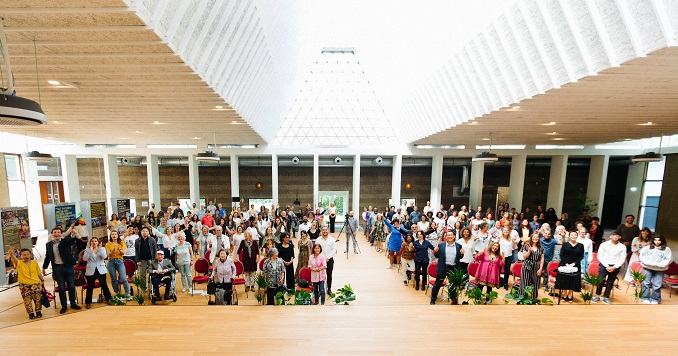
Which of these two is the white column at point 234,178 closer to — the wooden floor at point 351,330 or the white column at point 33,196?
the white column at point 33,196

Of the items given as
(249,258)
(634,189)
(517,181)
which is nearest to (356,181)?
(517,181)

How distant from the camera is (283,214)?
1210 cm

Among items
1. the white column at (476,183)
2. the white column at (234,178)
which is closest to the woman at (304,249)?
the white column at (234,178)

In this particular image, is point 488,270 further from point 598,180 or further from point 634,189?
point 634,189

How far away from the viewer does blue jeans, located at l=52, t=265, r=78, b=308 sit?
220 inches

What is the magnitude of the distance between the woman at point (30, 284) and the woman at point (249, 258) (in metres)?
3.76

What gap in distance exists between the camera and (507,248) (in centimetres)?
718

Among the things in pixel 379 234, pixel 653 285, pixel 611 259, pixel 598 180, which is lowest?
pixel 379 234

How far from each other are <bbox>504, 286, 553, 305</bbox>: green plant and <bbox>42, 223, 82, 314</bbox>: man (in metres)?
8.85

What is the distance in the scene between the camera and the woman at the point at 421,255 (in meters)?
6.62

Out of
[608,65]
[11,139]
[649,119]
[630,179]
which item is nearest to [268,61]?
[608,65]

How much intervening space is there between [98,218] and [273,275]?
9.95 meters

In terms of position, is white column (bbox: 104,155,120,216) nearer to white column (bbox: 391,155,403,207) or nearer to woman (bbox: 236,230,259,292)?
woman (bbox: 236,230,259,292)

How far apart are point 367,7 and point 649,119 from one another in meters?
9.13
